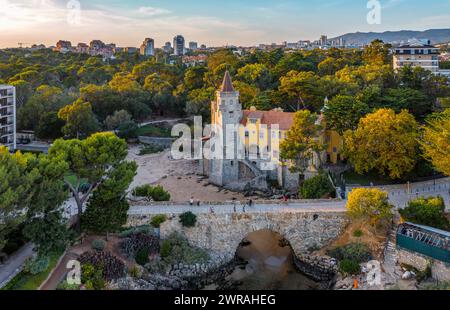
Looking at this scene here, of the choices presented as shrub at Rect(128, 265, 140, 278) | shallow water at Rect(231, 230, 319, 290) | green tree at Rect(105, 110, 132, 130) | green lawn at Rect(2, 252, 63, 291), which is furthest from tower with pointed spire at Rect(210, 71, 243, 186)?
green tree at Rect(105, 110, 132, 130)

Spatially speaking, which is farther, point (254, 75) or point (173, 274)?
point (254, 75)

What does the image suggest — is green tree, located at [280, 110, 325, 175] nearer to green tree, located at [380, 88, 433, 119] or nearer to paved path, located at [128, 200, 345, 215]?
paved path, located at [128, 200, 345, 215]

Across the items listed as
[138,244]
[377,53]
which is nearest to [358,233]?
[138,244]

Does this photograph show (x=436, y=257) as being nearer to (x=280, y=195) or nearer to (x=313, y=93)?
(x=280, y=195)

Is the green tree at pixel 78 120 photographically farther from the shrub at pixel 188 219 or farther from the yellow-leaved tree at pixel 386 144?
the yellow-leaved tree at pixel 386 144

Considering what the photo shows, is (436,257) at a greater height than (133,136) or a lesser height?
lesser

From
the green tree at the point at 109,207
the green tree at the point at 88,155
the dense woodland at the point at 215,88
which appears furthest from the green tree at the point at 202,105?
the green tree at the point at 109,207
